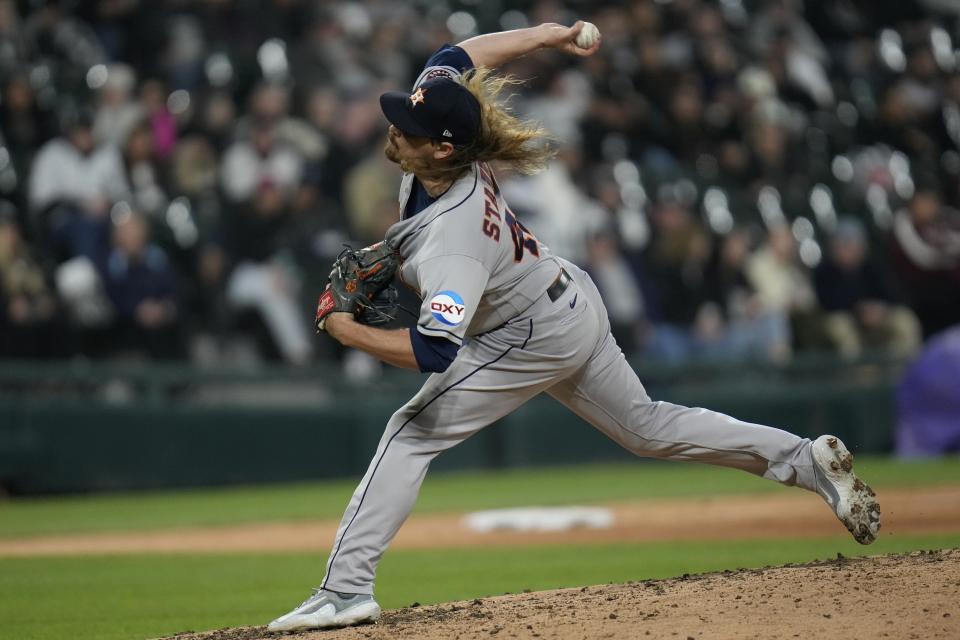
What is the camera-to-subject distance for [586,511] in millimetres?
9672

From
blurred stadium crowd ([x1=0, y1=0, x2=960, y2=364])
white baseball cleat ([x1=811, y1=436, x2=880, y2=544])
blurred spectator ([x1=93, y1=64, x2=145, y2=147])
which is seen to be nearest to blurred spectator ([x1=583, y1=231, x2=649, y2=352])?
blurred stadium crowd ([x1=0, y1=0, x2=960, y2=364])

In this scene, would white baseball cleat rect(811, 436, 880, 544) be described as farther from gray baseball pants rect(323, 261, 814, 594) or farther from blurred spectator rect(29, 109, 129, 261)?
blurred spectator rect(29, 109, 129, 261)

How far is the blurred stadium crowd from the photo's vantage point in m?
11.2

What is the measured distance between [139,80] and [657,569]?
768cm

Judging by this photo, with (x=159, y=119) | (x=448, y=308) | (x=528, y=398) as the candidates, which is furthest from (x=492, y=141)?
(x=159, y=119)

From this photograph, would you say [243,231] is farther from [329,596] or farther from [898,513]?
[329,596]

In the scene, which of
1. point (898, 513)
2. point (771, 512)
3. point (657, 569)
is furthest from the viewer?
point (771, 512)

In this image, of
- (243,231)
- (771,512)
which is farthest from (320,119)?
(771,512)

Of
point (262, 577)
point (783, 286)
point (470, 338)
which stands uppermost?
point (470, 338)

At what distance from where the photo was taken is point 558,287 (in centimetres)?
468

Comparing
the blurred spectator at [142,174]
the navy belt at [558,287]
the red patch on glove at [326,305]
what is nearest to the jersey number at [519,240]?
the navy belt at [558,287]

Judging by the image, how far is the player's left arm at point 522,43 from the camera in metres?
5.11

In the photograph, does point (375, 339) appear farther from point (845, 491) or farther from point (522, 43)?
point (845, 491)

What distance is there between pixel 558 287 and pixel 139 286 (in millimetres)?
6967
